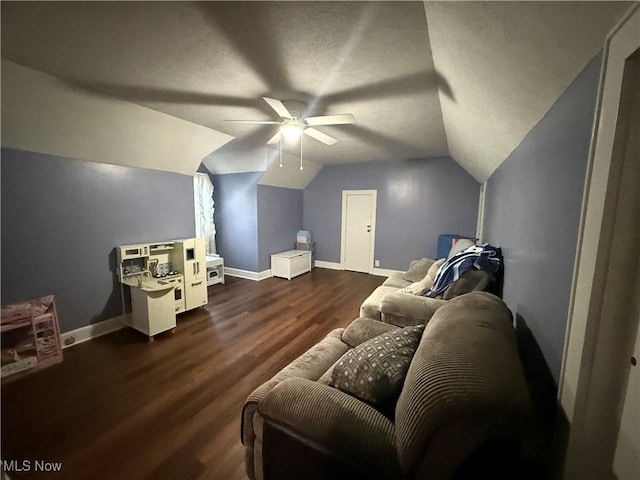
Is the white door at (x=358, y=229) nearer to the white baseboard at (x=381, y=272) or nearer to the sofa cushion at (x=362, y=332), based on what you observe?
the white baseboard at (x=381, y=272)

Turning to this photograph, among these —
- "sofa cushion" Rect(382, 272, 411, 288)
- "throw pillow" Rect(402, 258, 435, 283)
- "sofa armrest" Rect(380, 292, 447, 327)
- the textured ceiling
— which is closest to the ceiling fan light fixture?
the textured ceiling

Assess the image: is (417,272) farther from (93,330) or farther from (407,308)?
(93,330)

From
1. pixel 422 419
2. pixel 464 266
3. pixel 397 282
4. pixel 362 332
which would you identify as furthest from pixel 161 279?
pixel 464 266

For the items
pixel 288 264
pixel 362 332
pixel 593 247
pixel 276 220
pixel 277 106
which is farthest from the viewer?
pixel 276 220

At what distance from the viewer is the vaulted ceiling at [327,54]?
0.97 m

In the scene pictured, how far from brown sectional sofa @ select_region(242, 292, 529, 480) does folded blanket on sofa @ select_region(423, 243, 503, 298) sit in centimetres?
97

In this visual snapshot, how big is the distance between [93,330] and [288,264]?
2.87m

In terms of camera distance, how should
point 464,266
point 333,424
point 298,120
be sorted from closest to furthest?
point 333,424, point 464,266, point 298,120

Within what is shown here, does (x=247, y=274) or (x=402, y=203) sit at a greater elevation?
(x=402, y=203)

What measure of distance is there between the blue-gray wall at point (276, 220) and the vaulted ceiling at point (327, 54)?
8.18 ft

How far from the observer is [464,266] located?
7.13 ft

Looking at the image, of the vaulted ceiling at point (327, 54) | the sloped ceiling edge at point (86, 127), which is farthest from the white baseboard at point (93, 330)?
the vaulted ceiling at point (327, 54)

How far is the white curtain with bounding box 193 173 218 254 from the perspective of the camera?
4793 mm

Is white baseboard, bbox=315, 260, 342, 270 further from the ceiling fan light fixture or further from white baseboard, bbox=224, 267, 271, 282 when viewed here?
the ceiling fan light fixture
